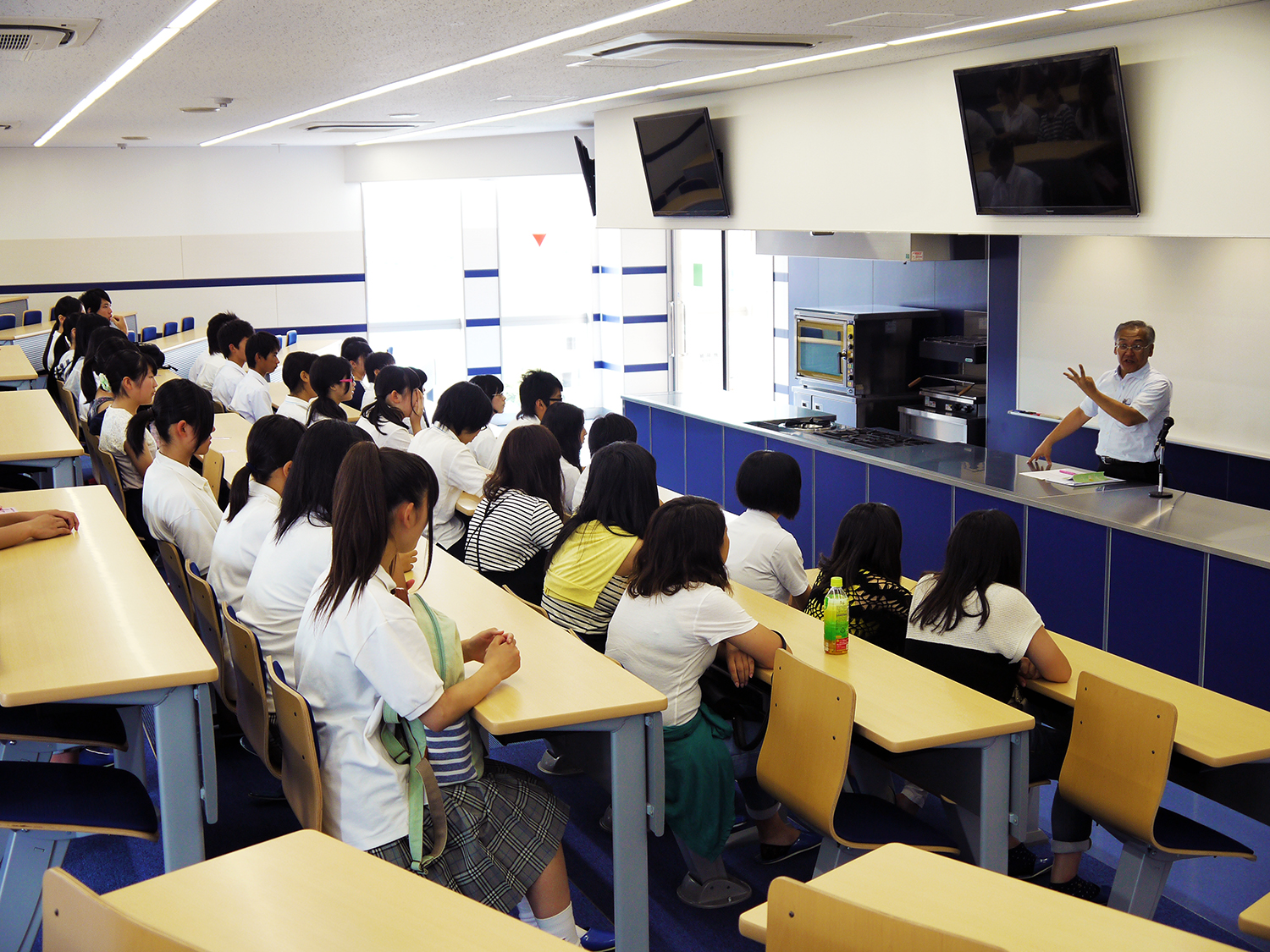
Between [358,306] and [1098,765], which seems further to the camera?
[358,306]

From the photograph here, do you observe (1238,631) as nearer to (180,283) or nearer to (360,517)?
(360,517)

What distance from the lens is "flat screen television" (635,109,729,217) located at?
260 inches

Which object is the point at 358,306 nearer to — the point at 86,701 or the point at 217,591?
the point at 217,591

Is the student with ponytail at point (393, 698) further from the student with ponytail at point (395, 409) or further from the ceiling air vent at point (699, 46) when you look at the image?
the student with ponytail at point (395, 409)

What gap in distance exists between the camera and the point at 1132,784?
264cm

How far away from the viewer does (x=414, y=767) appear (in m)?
2.36

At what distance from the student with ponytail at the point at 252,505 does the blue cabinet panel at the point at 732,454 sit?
13.1ft

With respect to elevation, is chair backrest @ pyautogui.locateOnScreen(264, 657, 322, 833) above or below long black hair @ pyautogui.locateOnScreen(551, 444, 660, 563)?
below

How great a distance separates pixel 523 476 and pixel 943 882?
236 centimetres

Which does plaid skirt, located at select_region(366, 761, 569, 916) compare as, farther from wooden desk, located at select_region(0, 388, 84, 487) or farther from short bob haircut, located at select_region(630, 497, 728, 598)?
wooden desk, located at select_region(0, 388, 84, 487)

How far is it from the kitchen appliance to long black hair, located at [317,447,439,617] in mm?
5823

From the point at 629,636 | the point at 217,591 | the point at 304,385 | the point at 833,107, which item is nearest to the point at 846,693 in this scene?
the point at 629,636

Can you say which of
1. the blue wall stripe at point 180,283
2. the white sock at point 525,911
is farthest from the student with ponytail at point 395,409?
the blue wall stripe at point 180,283

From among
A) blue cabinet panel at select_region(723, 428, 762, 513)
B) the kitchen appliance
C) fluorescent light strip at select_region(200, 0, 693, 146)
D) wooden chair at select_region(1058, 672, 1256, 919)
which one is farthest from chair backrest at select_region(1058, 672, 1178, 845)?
the kitchen appliance
